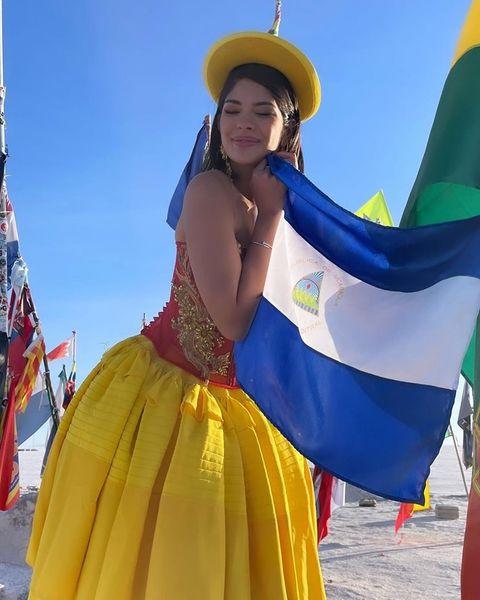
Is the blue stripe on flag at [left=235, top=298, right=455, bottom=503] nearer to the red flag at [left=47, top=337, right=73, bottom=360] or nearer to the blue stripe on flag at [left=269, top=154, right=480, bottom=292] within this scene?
the blue stripe on flag at [left=269, top=154, right=480, bottom=292]

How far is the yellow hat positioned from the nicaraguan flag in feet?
1.65

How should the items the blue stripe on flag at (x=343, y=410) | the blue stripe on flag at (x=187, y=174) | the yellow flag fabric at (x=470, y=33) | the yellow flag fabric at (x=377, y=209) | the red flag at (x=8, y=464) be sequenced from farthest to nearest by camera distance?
the yellow flag fabric at (x=377, y=209) < the red flag at (x=8, y=464) < the blue stripe on flag at (x=187, y=174) < the yellow flag fabric at (x=470, y=33) < the blue stripe on flag at (x=343, y=410)

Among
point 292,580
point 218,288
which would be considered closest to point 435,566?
point 292,580

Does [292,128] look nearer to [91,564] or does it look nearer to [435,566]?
[91,564]

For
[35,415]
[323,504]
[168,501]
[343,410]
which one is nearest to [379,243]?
[343,410]

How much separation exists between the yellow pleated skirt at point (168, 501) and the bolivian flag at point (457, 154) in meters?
0.63

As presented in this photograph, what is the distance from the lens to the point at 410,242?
159 centimetres

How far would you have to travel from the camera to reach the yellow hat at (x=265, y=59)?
1.91 meters

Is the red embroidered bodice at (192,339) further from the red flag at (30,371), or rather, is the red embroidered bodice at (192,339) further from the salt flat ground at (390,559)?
the red flag at (30,371)

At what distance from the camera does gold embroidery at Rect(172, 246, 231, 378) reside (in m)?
1.82

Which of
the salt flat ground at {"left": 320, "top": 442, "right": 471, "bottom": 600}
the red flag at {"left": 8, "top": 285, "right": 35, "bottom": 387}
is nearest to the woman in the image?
the salt flat ground at {"left": 320, "top": 442, "right": 471, "bottom": 600}

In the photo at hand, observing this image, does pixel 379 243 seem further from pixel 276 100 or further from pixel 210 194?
pixel 276 100

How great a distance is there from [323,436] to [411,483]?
0.21 m

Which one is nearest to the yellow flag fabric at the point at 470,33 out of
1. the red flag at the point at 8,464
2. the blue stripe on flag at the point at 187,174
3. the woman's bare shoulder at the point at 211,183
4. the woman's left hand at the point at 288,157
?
the woman's left hand at the point at 288,157
